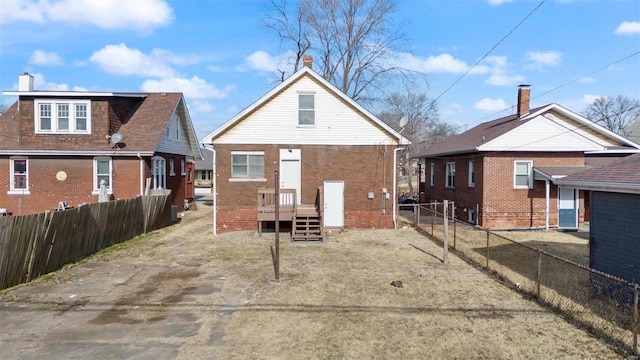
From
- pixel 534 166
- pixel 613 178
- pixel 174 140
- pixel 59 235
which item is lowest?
pixel 59 235

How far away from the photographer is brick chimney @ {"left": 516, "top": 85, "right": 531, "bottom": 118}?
20.5 m

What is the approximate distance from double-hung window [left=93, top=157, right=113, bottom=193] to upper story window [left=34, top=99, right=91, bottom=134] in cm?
155

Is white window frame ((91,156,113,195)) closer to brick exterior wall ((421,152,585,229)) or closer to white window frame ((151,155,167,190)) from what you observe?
white window frame ((151,155,167,190))

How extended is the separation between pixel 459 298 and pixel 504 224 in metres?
11.7

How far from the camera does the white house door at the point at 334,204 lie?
1719 cm

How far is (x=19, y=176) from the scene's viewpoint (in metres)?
19.7

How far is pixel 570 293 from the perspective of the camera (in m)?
8.57

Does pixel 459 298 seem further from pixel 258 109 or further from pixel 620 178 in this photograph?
pixel 258 109

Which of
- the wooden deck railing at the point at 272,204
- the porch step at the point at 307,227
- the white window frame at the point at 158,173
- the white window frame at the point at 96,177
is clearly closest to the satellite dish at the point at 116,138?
the white window frame at the point at 96,177

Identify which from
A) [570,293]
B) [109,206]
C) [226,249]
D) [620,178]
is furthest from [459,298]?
[109,206]

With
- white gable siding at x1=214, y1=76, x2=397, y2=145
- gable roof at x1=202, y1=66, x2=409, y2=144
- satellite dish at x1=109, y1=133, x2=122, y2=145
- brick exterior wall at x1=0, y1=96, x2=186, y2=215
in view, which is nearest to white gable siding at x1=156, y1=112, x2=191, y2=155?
satellite dish at x1=109, y1=133, x2=122, y2=145

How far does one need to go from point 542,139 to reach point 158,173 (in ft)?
62.5

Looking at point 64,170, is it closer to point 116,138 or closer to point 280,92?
point 116,138

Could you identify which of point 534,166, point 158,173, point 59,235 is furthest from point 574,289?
point 158,173
